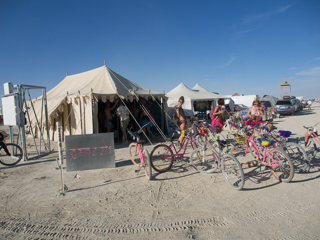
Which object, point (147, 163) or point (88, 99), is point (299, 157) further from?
point (88, 99)

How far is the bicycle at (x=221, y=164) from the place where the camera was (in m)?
3.86

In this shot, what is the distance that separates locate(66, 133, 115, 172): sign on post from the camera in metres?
5.27

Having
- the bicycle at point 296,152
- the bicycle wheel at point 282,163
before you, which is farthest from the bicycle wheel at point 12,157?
the bicycle at point 296,152

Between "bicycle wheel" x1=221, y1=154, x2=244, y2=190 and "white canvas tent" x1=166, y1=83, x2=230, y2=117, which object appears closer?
"bicycle wheel" x1=221, y1=154, x2=244, y2=190

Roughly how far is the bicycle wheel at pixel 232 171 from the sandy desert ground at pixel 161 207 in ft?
0.50

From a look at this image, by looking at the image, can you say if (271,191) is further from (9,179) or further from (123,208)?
(9,179)

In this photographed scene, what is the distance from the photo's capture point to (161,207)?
3.35 meters

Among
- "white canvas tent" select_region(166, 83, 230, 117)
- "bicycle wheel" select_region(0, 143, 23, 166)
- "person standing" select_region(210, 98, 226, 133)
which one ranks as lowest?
"bicycle wheel" select_region(0, 143, 23, 166)

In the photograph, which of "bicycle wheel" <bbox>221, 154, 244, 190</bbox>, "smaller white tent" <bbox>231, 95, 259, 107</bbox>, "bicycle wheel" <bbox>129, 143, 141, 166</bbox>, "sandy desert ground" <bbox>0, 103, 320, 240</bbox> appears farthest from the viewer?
"smaller white tent" <bbox>231, 95, 259, 107</bbox>

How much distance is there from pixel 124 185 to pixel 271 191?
2843 mm

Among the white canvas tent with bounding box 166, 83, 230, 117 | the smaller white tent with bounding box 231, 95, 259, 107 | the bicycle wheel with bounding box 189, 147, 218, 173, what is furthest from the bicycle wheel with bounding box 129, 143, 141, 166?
the smaller white tent with bounding box 231, 95, 259, 107

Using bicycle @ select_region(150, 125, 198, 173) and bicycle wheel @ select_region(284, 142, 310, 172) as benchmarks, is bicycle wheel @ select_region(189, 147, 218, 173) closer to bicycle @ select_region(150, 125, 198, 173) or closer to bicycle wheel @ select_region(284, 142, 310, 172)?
bicycle @ select_region(150, 125, 198, 173)

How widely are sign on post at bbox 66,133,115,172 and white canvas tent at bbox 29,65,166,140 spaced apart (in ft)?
9.94

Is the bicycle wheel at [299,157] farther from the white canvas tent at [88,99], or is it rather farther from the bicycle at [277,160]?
the white canvas tent at [88,99]
